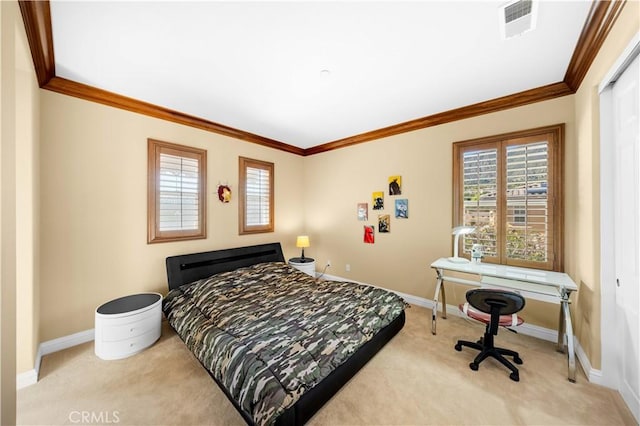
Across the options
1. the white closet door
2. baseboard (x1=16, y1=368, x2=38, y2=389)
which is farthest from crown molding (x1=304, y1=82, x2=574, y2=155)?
baseboard (x1=16, y1=368, x2=38, y2=389)

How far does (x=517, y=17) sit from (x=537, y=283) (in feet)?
7.30

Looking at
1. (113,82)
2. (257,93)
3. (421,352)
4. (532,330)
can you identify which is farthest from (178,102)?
(532,330)

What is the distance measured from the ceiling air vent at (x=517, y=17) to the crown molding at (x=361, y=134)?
13.9 inches

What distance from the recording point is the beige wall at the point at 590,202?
193 centimetres

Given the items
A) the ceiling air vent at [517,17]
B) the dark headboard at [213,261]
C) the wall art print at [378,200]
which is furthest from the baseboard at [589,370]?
the dark headboard at [213,261]

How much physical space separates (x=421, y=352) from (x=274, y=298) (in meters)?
1.62

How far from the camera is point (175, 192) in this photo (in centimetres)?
322

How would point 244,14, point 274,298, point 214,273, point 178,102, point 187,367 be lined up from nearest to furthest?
point 244,14 → point 187,367 → point 274,298 → point 178,102 → point 214,273

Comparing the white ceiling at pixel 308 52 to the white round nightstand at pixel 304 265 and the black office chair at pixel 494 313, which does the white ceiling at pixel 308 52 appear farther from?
the white round nightstand at pixel 304 265

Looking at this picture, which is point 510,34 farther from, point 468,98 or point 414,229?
point 414,229

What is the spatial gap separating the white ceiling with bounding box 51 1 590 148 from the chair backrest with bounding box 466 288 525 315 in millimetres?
2068

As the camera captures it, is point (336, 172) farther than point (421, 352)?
Yes

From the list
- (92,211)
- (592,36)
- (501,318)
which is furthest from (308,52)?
(501,318)

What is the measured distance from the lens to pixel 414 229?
11.9ft
